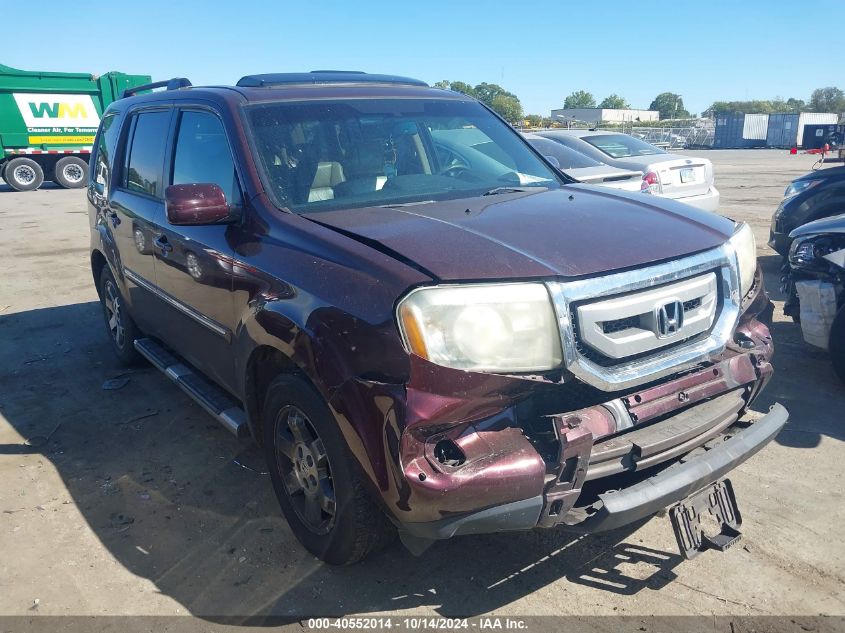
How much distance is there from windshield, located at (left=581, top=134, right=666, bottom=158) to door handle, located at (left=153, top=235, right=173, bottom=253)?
7.83 metres

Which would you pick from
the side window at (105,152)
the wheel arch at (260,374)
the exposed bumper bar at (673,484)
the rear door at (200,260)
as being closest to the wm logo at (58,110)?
the side window at (105,152)

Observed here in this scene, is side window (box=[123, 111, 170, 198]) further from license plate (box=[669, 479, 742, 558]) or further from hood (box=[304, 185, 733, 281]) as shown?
license plate (box=[669, 479, 742, 558])

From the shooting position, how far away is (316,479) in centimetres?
293

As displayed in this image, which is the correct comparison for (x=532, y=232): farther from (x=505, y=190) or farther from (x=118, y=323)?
(x=118, y=323)

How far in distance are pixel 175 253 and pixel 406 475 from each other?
2.27 metres

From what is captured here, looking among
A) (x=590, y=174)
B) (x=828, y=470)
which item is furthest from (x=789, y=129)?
(x=828, y=470)

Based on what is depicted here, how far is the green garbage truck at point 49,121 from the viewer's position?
22.0m

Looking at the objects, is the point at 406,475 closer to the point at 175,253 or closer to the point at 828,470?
the point at 175,253

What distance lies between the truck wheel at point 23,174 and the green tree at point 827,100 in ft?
321

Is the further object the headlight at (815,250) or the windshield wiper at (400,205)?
the headlight at (815,250)

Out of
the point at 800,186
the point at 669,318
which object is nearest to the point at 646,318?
the point at 669,318

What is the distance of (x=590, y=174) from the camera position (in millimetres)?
8055

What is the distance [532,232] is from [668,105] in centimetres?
14123

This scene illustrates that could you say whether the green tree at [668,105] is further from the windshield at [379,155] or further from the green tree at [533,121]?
the windshield at [379,155]
